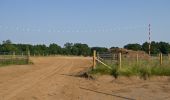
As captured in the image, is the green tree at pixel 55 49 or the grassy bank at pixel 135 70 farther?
the green tree at pixel 55 49

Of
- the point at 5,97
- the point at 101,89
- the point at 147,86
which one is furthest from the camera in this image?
the point at 147,86

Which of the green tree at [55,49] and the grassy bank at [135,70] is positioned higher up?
the green tree at [55,49]

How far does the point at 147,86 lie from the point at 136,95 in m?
3.58

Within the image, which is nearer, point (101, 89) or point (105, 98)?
point (105, 98)

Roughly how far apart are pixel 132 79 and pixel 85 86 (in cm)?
422

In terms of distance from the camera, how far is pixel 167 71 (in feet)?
82.0

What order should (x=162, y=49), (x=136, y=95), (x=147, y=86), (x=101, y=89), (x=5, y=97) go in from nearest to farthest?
(x=5, y=97), (x=136, y=95), (x=101, y=89), (x=147, y=86), (x=162, y=49)

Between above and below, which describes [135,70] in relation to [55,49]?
below

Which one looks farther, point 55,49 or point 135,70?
point 55,49

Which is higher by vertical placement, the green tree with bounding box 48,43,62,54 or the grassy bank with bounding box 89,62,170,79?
the green tree with bounding box 48,43,62,54

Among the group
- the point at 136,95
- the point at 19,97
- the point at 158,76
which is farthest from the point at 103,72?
the point at 19,97

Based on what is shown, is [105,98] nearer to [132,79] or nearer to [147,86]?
[147,86]

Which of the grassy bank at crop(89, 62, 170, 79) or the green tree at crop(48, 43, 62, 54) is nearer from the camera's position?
the grassy bank at crop(89, 62, 170, 79)

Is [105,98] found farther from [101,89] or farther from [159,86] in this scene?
[159,86]
